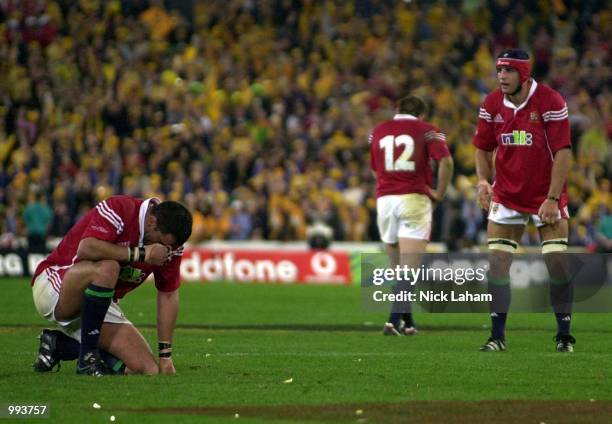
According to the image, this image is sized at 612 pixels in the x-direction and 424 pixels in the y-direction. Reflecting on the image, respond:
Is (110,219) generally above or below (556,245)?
above

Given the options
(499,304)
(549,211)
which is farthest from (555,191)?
(499,304)

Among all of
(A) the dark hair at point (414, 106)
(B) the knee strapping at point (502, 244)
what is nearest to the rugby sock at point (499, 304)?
(B) the knee strapping at point (502, 244)

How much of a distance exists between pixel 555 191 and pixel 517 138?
648mm

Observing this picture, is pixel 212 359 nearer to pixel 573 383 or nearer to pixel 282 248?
pixel 573 383

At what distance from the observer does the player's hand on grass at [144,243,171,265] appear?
29.6 ft

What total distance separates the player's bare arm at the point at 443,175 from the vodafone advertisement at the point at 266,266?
1158cm

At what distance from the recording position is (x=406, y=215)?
44.6 feet

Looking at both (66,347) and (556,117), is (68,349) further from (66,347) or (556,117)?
(556,117)

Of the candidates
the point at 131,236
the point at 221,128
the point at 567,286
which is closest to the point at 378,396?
the point at 131,236

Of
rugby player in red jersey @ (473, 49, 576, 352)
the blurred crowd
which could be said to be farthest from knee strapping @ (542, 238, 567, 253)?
the blurred crowd

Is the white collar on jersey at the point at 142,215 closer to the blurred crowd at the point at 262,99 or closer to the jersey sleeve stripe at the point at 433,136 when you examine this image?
the jersey sleeve stripe at the point at 433,136

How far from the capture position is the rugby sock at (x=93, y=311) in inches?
362

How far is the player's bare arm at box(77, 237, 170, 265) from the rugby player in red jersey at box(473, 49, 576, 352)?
138 inches

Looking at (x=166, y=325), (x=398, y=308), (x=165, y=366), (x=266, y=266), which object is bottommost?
(x=266, y=266)
